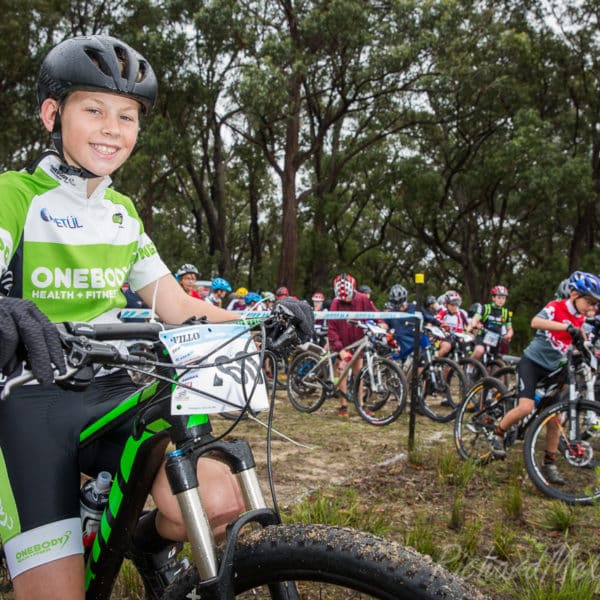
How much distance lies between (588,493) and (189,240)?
29912mm

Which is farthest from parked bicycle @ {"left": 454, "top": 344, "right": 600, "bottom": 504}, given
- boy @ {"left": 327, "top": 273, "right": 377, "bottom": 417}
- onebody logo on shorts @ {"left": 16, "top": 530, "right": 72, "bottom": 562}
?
onebody logo on shorts @ {"left": 16, "top": 530, "right": 72, "bottom": 562}

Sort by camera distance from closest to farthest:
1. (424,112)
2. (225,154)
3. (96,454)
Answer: (96,454) → (424,112) → (225,154)

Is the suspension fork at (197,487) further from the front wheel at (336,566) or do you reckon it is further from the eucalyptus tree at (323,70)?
the eucalyptus tree at (323,70)

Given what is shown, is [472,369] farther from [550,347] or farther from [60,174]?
[60,174]

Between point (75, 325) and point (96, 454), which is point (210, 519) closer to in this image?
point (96, 454)

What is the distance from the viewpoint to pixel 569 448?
18.8 ft

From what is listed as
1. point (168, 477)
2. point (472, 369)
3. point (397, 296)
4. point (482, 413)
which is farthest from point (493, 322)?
point (168, 477)

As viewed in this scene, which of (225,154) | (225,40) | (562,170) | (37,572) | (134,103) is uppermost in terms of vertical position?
(225,40)

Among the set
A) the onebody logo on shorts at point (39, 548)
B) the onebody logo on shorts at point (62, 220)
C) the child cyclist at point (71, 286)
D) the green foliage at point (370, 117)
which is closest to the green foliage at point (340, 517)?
the child cyclist at point (71, 286)

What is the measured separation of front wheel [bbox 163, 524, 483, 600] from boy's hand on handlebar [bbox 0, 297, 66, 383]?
0.72 metres

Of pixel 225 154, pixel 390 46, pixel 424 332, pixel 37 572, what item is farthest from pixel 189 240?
pixel 37 572

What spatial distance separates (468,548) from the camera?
3770mm

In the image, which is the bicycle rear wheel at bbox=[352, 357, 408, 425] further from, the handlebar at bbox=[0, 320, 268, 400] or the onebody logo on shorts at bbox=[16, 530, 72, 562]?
the handlebar at bbox=[0, 320, 268, 400]

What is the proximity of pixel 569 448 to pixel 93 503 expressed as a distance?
5012 millimetres
